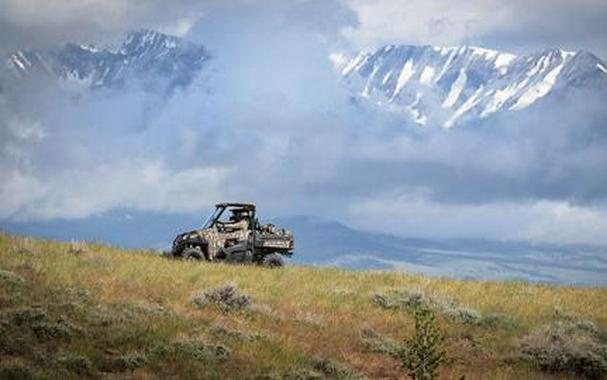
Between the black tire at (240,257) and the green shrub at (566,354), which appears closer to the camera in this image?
the green shrub at (566,354)

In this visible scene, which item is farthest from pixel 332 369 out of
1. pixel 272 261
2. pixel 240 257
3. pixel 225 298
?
pixel 240 257

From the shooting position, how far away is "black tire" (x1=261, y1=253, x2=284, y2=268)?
34.4 m

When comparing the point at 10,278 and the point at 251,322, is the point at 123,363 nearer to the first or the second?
the point at 251,322

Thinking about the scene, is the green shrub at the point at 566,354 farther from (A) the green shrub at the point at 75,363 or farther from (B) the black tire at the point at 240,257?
(B) the black tire at the point at 240,257

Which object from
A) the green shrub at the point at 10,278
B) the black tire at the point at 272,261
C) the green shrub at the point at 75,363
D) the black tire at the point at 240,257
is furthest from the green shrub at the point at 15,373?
the black tire at the point at 272,261

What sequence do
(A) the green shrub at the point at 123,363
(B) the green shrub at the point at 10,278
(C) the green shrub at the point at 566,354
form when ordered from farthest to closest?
(B) the green shrub at the point at 10,278 < (C) the green shrub at the point at 566,354 < (A) the green shrub at the point at 123,363

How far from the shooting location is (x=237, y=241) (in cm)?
3456

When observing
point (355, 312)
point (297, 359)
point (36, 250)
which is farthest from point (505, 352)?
point (36, 250)

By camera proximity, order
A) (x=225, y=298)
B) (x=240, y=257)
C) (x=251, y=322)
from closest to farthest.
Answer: (x=251, y=322) < (x=225, y=298) < (x=240, y=257)

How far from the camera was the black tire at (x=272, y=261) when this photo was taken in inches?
1353

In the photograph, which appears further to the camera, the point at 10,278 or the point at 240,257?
the point at 240,257

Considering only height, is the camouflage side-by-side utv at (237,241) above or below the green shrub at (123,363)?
above

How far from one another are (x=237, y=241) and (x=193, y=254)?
1.91m

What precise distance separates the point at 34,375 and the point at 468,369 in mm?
10481
